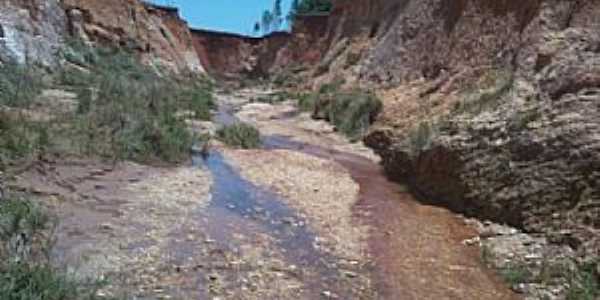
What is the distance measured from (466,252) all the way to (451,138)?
11.7ft

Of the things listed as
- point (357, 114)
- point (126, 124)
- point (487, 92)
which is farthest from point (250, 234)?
point (357, 114)

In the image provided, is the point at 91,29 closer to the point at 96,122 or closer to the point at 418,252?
the point at 96,122

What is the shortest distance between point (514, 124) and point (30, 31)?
16.0 m

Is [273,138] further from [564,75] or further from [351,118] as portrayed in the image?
[564,75]

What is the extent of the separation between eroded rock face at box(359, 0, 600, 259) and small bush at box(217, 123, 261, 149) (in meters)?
3.10

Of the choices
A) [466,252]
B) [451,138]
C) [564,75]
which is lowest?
[466,252]

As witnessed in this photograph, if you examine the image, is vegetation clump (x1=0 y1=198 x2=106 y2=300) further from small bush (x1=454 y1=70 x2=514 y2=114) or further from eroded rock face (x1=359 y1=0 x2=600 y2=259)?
small bush (x1=454 y1=70 x2=514 y2=114)

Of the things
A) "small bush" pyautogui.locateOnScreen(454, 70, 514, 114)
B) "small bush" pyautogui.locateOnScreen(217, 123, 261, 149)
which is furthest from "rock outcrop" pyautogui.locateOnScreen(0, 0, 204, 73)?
"small bush" pyautogui.locateOnScreen(454, 70, 514, 114)

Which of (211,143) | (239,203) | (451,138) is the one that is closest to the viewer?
(239,203)

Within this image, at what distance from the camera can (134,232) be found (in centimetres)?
795

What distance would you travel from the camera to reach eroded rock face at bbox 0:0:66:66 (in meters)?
18.6

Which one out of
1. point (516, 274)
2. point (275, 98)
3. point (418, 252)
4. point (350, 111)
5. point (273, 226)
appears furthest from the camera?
point (275, 98)

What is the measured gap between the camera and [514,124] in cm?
1057

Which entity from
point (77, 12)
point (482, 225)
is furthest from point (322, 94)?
point (482, 225)
